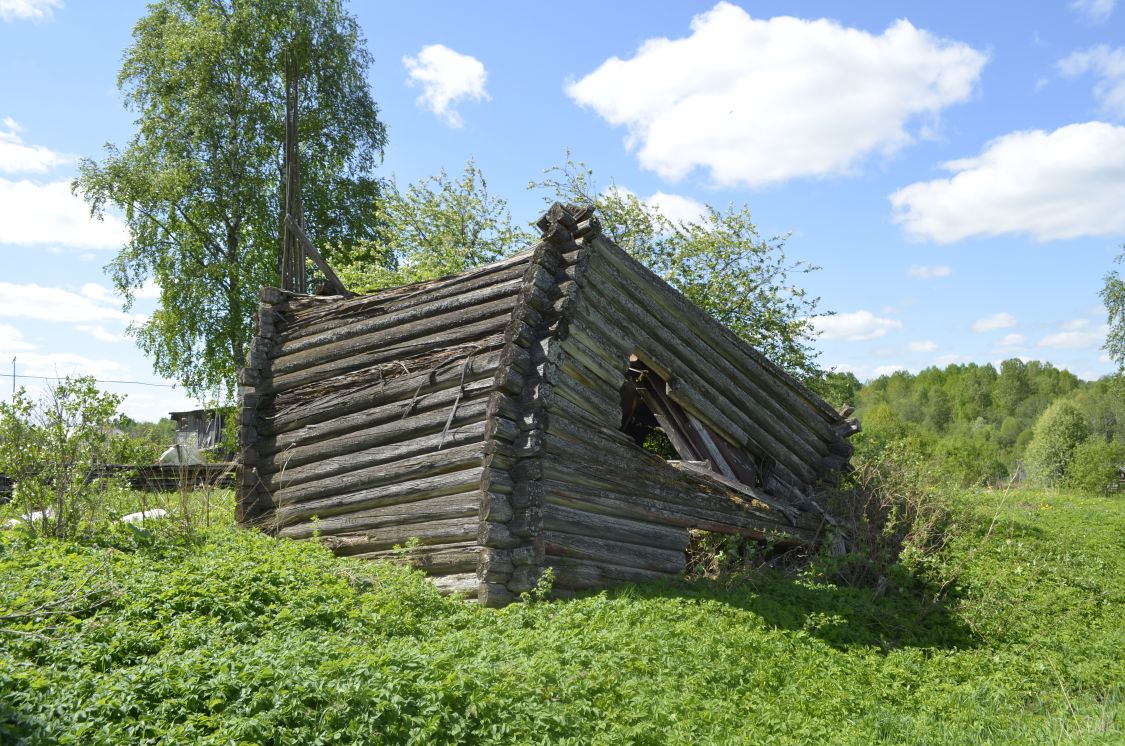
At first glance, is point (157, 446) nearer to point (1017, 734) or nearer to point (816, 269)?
point (1017, 734)

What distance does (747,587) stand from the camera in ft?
30.8

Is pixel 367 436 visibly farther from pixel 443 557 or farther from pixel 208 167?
pixel 208 167

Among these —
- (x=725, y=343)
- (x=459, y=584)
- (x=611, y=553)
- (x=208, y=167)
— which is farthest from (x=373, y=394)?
(x=208, y=167)

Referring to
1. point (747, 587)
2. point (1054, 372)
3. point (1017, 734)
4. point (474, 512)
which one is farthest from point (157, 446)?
point (1054, 372)

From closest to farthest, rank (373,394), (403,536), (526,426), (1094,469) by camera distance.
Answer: (526,426) < (403,536) < (373,394) < (1094,469)

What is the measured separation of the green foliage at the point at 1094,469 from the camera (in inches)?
942

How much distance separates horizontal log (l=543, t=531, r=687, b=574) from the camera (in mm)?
8828

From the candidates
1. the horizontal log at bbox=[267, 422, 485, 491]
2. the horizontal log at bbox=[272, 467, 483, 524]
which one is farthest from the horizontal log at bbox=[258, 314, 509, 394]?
the horizontal log at bbox=[272, 467, 483, 524]

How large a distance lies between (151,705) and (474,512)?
4262 millimetres

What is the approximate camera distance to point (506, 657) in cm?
623

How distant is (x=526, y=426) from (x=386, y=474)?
2030 mm

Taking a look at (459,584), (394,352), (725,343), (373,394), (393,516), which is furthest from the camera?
(725,343)

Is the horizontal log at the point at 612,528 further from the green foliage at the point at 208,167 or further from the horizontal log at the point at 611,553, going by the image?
the green foliage at the point at 208,167

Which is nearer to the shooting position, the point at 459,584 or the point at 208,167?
the point at 459,584
